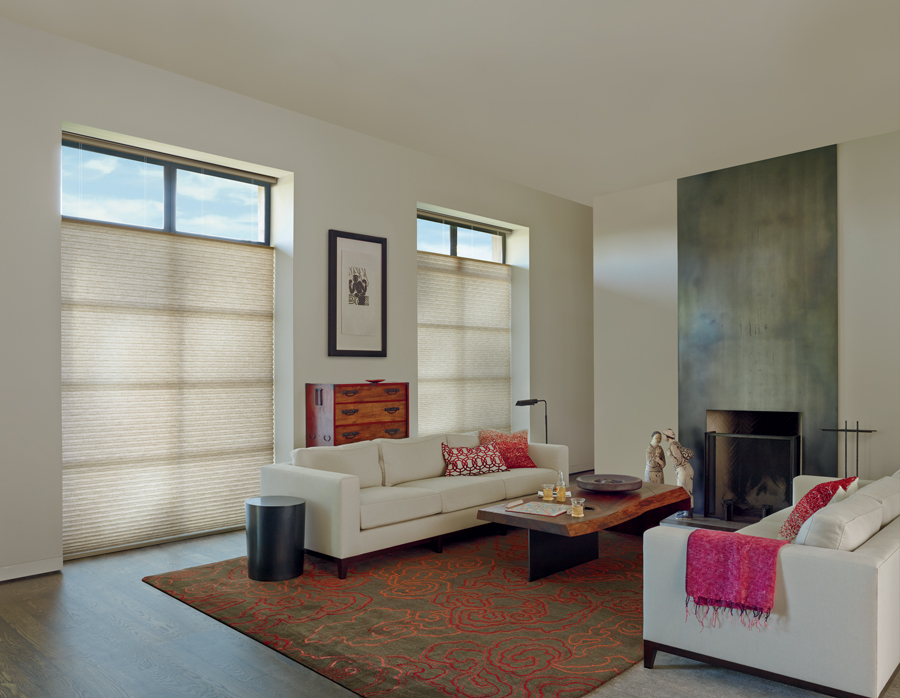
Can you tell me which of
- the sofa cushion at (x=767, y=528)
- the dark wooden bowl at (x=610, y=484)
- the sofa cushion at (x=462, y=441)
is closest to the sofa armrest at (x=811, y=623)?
the sofa cushion at (x=767, y=528)

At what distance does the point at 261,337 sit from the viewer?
615cm

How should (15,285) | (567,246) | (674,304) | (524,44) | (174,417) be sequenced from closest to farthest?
1. (524,44)
2. (15,285)
3. (174,417)
4. (674,304)
5. (567,246)

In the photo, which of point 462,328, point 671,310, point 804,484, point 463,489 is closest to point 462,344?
point 462,328

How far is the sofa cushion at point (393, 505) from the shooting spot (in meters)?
4.54

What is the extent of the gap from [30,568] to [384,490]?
2.39m

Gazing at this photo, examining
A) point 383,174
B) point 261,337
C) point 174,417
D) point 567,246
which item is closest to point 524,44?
point 383,174

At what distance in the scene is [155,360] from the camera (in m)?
5.44

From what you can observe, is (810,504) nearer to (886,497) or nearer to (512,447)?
(886,497)

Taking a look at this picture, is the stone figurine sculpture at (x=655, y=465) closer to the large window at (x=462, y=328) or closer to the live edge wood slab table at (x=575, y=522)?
the live edge wood slab table at (x=575, y=522)

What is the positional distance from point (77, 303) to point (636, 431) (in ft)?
17.3

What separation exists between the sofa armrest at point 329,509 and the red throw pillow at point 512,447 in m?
1.89

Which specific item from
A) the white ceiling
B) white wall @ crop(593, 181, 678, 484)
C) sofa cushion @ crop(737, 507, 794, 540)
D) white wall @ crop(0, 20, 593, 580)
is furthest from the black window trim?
sofa cushion @ crop(737, 507, 794, 540)

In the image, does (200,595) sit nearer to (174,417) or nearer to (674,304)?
(174,417)

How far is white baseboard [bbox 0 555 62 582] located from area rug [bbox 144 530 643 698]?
79 centimetres
